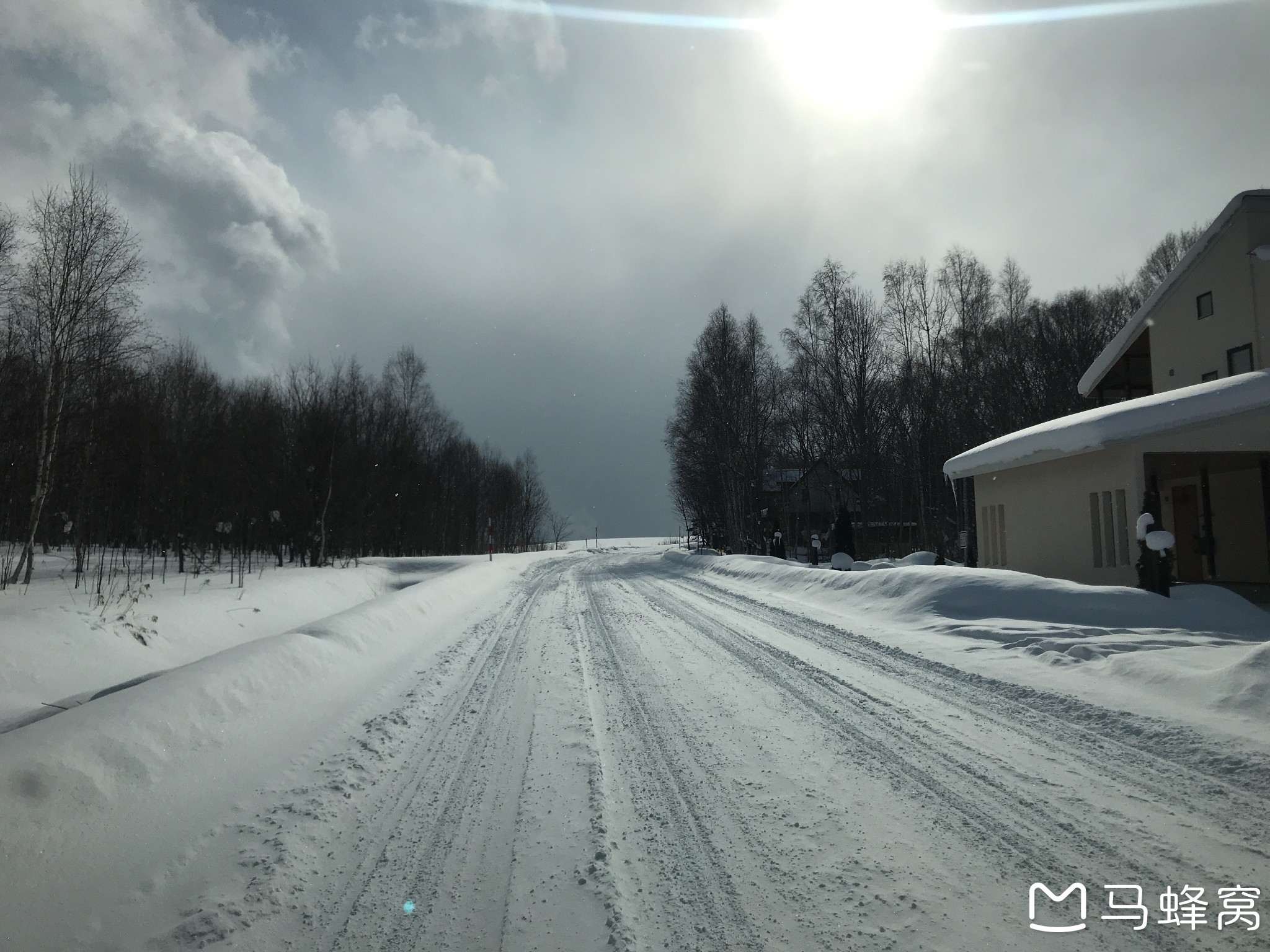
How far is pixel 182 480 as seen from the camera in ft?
86.0

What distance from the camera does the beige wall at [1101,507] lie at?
11383 mm

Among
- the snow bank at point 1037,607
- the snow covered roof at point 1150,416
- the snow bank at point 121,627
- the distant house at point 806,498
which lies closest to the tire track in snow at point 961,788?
the snow bank at point 1037,607

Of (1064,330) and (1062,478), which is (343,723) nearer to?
(1062,478)

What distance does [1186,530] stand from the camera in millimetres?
16969

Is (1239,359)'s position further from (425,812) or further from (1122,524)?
(425,812)

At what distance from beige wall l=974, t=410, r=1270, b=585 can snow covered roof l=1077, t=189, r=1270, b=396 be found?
5452 millimetres

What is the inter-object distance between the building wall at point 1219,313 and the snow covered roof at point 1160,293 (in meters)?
0.14

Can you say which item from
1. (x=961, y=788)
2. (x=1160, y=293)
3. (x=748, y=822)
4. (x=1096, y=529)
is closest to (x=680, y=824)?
(x=748, y=822)

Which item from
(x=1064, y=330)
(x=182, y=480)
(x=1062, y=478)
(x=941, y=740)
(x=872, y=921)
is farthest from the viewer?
(x=1064, y=330)

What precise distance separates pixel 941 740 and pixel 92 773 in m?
5.39

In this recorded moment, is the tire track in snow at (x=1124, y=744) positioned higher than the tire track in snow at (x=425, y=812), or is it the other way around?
the tire track in snow at (x=1124, y=744)

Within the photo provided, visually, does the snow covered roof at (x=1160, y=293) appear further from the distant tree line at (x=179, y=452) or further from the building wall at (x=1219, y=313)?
the distant tree line at (x=179, y=452)

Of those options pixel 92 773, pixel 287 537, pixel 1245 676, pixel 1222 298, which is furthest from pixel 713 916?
pixel 287 537

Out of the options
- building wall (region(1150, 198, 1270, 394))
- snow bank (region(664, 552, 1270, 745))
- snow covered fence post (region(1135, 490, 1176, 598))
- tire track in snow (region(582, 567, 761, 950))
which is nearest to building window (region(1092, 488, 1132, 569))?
snow covered fence post (region(1135, 490, 1176, 598))
